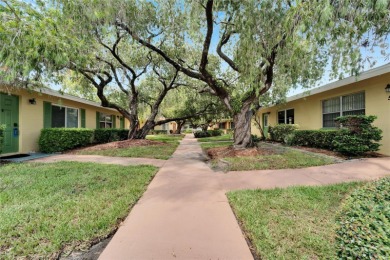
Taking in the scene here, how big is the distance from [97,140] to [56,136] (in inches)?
129

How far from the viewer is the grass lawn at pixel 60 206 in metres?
2.38

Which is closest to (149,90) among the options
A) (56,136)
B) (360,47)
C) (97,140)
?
(97,140)

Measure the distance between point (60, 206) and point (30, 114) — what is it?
7689 millimetres

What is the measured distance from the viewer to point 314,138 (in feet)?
30.8

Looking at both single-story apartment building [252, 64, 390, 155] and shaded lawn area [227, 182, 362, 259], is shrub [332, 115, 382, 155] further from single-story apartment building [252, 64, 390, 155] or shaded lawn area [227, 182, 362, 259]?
shaded lawn area [227, 182, 362, 259]

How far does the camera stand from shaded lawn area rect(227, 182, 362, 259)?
2203 mm

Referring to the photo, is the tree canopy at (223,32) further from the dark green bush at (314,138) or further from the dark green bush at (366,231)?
the dark green bush at (366,231)

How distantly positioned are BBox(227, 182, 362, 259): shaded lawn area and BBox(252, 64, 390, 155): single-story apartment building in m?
4.85

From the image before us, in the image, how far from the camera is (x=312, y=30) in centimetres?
361

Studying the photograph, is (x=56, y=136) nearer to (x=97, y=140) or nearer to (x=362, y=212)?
(x=97, y=140)

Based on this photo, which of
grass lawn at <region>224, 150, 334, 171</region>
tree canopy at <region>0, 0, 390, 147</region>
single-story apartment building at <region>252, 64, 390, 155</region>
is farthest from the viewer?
single-story apartment building at <region>252, 64, 390, 155</region>

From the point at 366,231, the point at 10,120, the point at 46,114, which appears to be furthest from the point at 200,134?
the point at 366,231

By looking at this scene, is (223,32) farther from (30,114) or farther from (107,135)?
(107,135)

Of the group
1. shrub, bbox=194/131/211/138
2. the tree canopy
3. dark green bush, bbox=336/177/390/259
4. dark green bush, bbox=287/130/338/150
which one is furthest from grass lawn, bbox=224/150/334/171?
shrub, bbox=194/131/211/138
